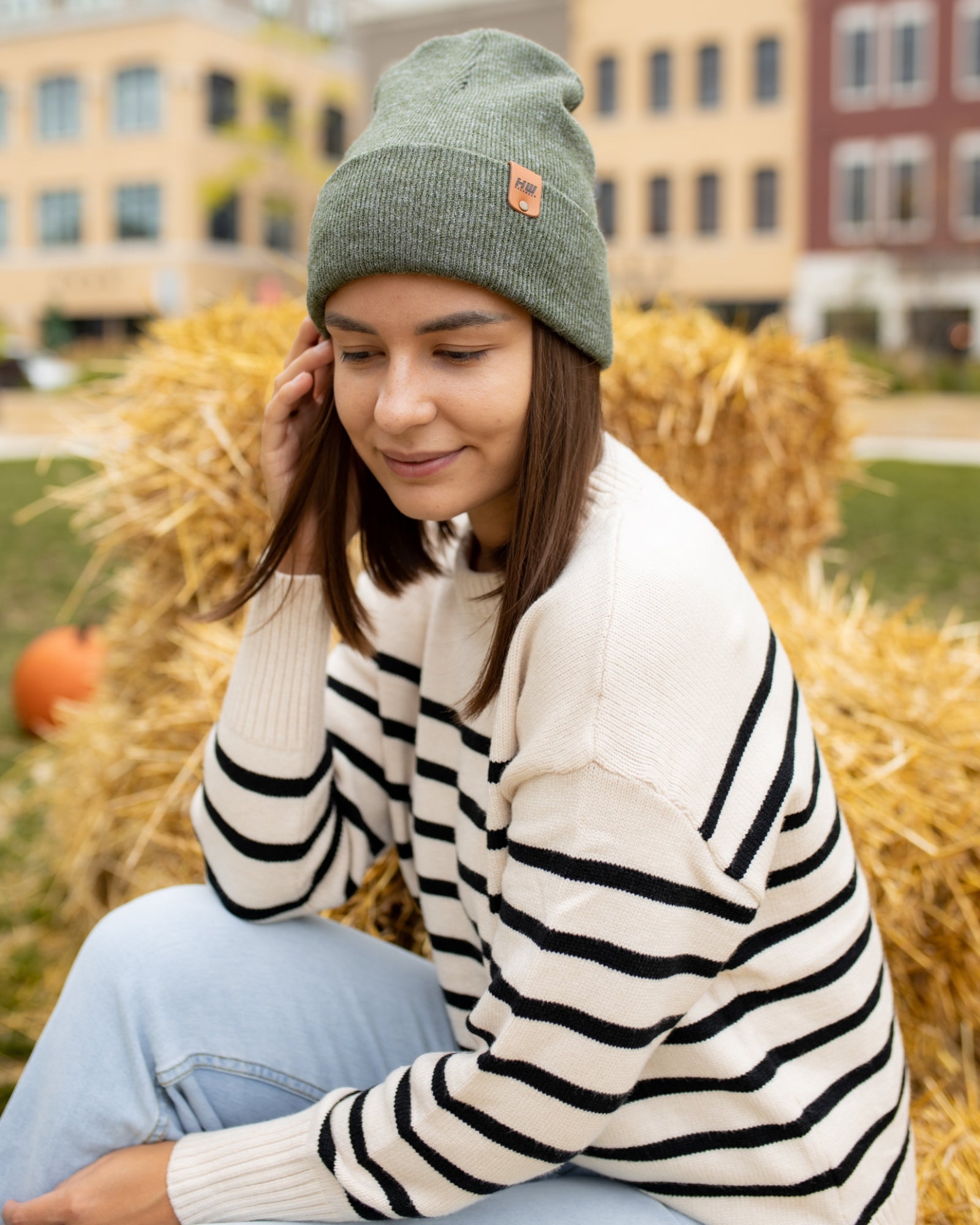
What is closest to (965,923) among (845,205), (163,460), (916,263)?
(163,460)

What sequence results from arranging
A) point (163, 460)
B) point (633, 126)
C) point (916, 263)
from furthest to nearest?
point (633, 126) < point (916, 263) < point (163, 460)

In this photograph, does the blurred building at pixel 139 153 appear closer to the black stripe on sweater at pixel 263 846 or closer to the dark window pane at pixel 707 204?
the dark window pane at pixel 707 204

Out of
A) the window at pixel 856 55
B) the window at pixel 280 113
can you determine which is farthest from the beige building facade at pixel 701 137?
the window at pixel 280 113

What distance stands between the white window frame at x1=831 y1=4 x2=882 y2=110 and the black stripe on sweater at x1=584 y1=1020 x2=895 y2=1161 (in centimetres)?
2512

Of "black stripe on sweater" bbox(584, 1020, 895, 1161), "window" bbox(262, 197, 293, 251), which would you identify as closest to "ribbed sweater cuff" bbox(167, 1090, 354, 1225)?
"black stripe on sweater" bbox(584, 1020, 895, 1161)

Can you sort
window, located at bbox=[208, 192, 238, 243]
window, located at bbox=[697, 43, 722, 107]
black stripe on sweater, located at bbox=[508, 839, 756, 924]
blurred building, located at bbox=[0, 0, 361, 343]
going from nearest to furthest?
1. black stripe on sweater, located at bbox=[508, 839, 756, 924]
2. window, located at bbox=[697, 43, 722, 107]
3. blurred building, located at bbox=[0, 0, 361, 343]
4. window, located at bbox=[208, 192, 238, 243]

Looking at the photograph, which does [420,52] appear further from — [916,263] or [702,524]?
[916,263]

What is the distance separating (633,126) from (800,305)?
522 cm

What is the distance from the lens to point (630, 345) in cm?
271

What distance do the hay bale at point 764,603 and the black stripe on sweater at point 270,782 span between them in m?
0.41

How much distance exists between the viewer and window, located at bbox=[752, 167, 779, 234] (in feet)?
81.5

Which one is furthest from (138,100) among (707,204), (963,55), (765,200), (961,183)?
(961,183)

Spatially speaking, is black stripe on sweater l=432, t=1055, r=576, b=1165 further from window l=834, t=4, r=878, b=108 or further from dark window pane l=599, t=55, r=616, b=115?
dark window pane l=599, t=55, r=616, b=115

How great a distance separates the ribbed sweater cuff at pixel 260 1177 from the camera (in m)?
1.26
